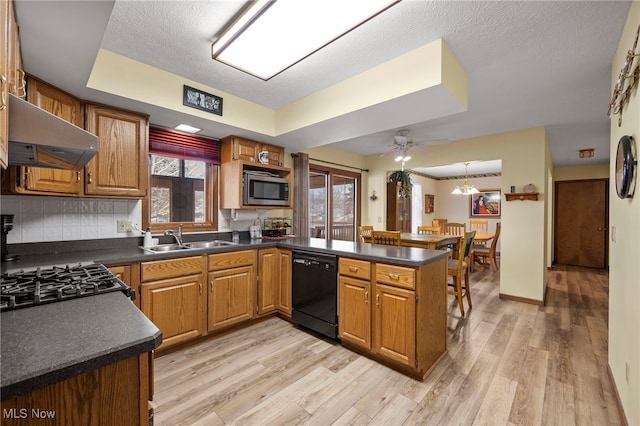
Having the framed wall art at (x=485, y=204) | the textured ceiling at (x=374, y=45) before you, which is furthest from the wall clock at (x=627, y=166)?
the framed wall art at (x=485, y=204)

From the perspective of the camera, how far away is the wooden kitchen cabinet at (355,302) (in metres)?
2.30

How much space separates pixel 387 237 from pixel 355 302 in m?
1.47

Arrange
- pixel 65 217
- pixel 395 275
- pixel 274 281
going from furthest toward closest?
pixel 274 281 → pixel 65 217 → pixel 395 275

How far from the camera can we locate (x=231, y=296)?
2736 millimetres

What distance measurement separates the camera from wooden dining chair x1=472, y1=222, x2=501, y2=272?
5.52 m

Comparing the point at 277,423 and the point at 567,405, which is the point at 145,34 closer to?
the point at 277,423

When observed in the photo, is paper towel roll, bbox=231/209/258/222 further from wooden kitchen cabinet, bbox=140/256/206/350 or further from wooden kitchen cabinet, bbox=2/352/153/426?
wooden kitchen cabinet, bbox=2/352/153/426

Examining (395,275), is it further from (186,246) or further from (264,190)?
(186,246)

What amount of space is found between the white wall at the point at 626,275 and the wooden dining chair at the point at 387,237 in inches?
75.0

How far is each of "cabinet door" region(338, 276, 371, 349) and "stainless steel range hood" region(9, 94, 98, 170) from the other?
76.3 inches

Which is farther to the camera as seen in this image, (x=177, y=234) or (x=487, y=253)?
(x=487, y=253)

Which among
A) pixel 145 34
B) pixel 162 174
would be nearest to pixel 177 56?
pixel 145 34

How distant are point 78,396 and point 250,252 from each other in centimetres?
215

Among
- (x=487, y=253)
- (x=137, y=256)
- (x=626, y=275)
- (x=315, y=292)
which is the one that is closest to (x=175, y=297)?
(x=137, y=256)
